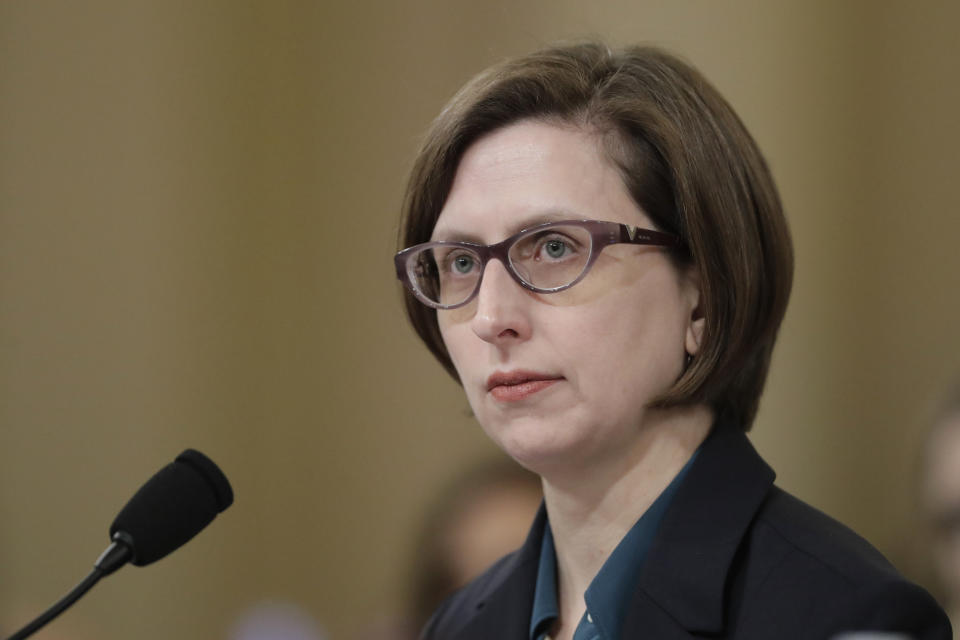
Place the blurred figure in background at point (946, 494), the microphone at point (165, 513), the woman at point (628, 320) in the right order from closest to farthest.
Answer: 1. the microphone at point (165, 513)
2. the woman at point (628, 320)
3. the blurred figure in background at point (946, 494)

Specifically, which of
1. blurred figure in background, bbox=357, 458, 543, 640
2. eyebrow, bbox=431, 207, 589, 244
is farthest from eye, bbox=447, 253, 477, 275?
blurred figure in background, bbox=357, 458, 543, 640

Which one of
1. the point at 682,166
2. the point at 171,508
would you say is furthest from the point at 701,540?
the point at 171,508

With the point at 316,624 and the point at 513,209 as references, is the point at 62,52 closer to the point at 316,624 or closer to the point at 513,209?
the point at 316,624

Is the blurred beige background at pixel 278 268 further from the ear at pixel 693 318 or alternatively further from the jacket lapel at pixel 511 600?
the ear at pixel 693 318

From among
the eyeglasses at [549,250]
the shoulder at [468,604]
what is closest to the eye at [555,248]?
the eyeglasses at [549,250]

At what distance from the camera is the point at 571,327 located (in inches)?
63.2

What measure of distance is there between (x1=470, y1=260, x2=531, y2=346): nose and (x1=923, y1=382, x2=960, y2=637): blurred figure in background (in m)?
1.12

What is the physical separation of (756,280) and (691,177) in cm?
19

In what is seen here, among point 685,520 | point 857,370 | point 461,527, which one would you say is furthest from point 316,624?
point 685,520

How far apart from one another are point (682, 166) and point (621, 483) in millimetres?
493

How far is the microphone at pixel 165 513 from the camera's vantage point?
4.82 ft

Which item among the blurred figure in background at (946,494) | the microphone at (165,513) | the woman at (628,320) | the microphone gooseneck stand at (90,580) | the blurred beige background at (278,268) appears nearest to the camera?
the microphone gooseneck stand at (90,580)

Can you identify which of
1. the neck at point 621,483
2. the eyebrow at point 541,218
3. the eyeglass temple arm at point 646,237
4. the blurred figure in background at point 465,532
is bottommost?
the blurred figure in background at point 465,532

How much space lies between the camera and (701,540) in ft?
5.32
